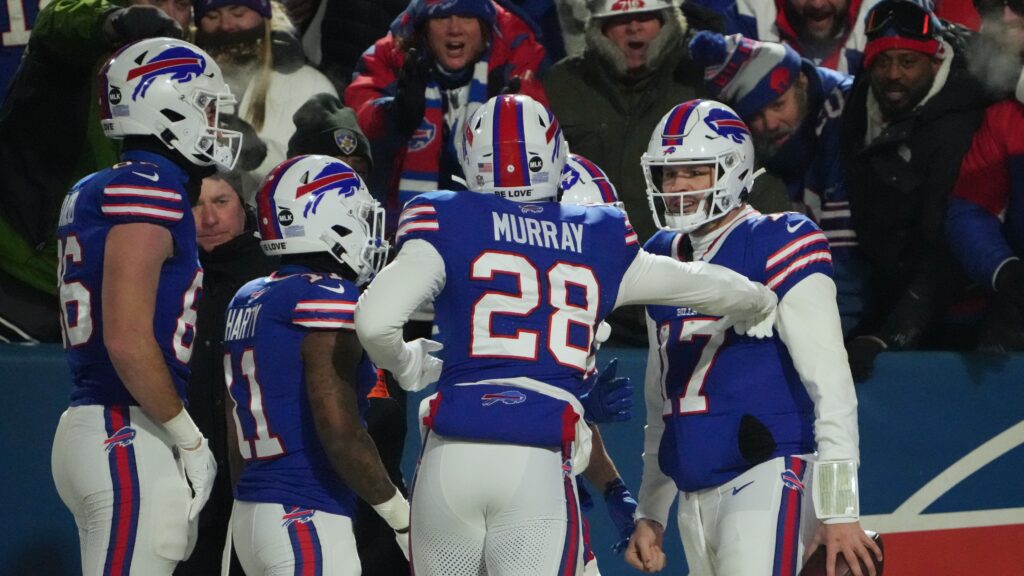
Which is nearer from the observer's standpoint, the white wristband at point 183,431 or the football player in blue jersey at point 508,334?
the football player in blue jersey at point 508,334

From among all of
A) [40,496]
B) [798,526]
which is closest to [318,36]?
[40,496]

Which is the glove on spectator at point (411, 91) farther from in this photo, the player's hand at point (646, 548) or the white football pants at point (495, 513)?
the white football pants at point (495, 513)

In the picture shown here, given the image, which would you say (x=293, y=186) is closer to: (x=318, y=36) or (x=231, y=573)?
(x=231, y=573)

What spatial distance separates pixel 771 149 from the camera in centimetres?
628

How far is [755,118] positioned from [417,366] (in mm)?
2792

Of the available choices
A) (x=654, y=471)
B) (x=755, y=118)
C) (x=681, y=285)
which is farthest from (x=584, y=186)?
(x=755, y=118)

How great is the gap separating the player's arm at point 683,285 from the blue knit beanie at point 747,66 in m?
2.51

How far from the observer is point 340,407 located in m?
3.98

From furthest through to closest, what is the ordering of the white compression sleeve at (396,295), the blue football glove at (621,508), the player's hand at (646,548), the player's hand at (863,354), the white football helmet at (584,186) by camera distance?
the player's hand at (863,354), the white football helmet at (584,186), the blue football glove at (621,508), the player's hand at (646,548), the white compression sleeve at (396,295)

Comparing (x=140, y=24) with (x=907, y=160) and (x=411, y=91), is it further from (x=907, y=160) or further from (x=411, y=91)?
(x=907, y=160)

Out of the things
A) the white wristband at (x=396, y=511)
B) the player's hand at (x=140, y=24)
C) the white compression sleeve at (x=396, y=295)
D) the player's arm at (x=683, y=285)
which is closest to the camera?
the white compression sleeve at (x=396, y=295)

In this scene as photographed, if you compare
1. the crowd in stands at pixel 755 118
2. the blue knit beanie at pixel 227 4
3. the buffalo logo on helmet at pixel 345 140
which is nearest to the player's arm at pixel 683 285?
the crowd in stands at pixel 755 118

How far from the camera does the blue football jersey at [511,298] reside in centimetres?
371

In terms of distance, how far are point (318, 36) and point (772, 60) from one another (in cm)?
200
